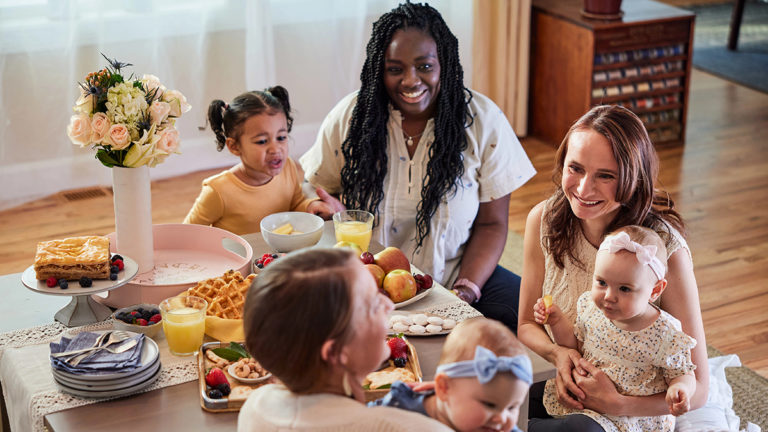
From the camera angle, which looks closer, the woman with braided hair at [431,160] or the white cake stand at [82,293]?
the white cake stand at [82,293]

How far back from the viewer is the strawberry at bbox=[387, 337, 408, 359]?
183 centimetres

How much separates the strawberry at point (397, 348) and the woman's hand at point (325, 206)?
82cm

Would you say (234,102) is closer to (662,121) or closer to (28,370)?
(28,370)

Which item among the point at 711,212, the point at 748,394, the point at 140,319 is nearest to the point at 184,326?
the point at 140,319

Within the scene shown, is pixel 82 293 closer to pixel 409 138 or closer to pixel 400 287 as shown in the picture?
pixel 400 287

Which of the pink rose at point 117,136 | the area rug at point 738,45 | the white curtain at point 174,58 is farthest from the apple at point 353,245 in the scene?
the area rug at point 738,45

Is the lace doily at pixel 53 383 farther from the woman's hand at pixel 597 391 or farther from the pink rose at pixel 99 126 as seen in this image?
the woman's hand at pixel 597 391

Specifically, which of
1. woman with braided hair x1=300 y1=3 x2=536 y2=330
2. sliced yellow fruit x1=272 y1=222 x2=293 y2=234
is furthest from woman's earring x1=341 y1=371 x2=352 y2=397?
woman with braided hair x1=300 y1=3 x2=536 y2=330

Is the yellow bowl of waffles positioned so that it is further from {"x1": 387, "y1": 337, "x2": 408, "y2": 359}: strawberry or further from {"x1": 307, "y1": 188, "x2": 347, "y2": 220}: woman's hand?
{"x1": 307, "y1": 188, "x2": 347, "y2": 220}: woman's hand

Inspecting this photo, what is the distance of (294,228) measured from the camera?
2.48 meters

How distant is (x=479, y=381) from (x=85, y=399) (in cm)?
80

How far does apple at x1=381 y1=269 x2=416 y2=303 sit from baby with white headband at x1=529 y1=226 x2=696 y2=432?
0.29 m

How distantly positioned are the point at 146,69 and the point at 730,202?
2.95 m

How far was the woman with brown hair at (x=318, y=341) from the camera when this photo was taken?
128 cm
